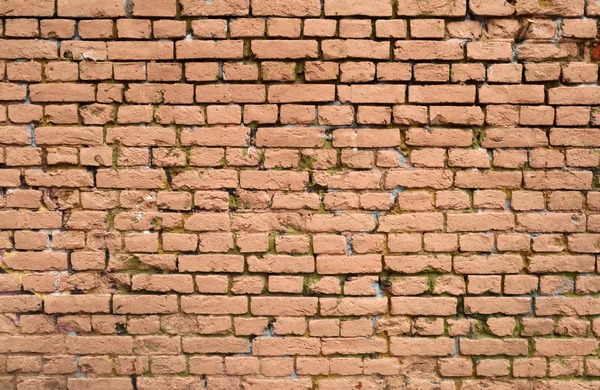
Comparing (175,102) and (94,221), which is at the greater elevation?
(175,102)

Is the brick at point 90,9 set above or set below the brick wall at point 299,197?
above

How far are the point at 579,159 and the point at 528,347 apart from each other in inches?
37.7

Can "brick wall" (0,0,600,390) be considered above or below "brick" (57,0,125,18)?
below

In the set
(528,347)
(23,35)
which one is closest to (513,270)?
(528,347)

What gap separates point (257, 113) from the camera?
2.14 metres

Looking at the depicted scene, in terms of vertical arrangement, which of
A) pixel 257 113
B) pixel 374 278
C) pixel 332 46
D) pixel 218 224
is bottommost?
pixel 374 278

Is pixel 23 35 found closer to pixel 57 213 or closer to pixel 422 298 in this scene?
pixel 57 213

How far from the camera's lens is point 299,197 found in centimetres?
215

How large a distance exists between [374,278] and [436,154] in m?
0.68

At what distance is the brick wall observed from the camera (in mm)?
2133

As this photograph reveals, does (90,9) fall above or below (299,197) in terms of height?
above

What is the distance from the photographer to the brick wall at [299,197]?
213cm

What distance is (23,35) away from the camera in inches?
83.8

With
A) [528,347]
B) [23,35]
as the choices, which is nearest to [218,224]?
[23,35]
